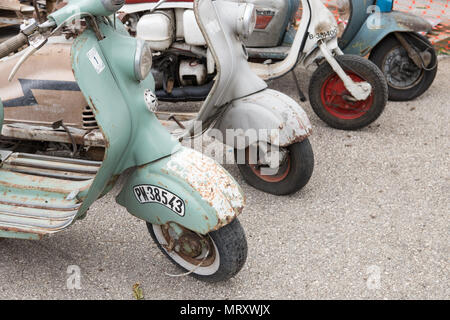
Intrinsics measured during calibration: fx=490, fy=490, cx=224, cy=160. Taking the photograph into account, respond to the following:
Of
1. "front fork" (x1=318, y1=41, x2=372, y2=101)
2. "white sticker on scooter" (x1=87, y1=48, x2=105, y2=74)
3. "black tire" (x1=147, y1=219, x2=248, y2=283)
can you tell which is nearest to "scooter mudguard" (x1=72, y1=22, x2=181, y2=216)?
"white sticker on scooter" (x1=87, y1=48, x2=105, y2=74)

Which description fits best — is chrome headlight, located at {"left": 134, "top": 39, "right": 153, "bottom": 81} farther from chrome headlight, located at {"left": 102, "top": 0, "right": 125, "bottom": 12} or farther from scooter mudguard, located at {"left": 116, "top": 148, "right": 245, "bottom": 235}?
scooter mudguard, located at {"left": 116, "top": 148, "right": 245, "bottom": 235}

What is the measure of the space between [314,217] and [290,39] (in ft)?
6.18

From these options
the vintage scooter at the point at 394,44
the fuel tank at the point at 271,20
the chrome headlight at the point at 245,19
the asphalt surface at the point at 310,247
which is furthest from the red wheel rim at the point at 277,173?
the vintage scooter at the point at 394,44

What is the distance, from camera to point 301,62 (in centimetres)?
375

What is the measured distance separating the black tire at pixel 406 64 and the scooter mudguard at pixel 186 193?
271 centimetres

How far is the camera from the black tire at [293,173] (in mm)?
2744

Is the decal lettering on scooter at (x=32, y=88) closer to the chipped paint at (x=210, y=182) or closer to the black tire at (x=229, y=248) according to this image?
the chipped paint at (x=210, y=182)

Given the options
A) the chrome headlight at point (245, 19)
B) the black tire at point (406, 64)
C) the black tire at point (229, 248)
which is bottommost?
the black tire at point (406, 64)

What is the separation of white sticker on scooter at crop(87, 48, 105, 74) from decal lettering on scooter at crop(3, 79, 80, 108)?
34.1 inches

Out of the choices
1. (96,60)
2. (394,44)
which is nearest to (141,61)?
(96,60)

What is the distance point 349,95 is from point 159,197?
211 cm

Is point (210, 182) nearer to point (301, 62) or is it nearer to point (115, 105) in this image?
point (115, 105)

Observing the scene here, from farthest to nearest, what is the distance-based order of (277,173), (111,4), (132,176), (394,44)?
(394,44) → (277,173) → (132,176) → (111,4)

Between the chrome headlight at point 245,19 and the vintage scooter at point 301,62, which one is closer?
the chrome headlight at point 245,19
